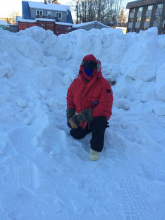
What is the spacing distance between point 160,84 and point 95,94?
86.9 inches

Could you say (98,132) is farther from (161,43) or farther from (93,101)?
(161,43)

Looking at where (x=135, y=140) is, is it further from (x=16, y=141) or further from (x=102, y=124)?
(x=16, y=141)

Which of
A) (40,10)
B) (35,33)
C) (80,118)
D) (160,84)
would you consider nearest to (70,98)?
(80,118)

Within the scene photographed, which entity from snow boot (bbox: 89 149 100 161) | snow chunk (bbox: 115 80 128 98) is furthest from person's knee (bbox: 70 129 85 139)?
snow chunk (bbox: 115 80 128 98)

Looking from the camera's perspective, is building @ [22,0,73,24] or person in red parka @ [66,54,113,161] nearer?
person in red parka @ [66,54,113,161]

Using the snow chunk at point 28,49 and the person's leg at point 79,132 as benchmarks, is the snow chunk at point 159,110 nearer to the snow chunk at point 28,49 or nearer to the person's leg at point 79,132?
the person's leg at point 79,132

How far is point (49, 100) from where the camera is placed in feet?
10.3

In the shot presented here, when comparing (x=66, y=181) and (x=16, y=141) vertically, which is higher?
(x=16, y=141)

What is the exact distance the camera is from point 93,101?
212cm

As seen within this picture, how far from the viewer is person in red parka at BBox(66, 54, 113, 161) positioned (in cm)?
202

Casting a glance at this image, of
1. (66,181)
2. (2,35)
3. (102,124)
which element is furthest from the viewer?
(2,35)

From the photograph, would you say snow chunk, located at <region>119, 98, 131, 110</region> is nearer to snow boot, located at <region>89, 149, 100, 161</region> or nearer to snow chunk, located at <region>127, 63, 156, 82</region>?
snow chunk, located at <region>127, 63, 156, 82</region>

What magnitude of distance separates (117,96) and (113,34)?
235 centimetres

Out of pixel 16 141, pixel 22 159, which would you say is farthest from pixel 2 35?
pixel 22 159
